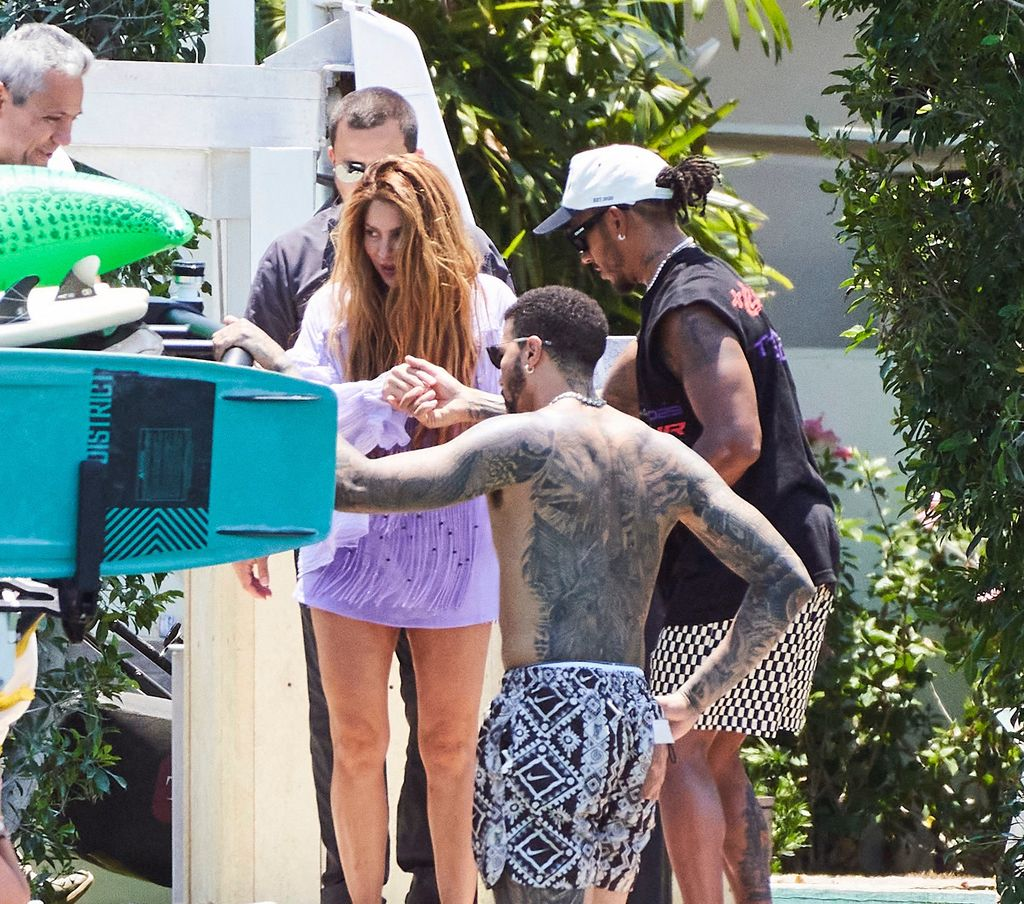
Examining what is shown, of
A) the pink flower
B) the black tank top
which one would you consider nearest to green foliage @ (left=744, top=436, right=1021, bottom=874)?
the pink flower

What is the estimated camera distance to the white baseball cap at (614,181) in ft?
13.1

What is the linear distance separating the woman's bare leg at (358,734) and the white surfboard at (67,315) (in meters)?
1.22

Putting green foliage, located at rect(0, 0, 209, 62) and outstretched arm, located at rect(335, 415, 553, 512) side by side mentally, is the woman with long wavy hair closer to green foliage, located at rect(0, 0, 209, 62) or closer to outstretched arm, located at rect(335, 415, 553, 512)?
outstretched arm, located at rect(335, 415, 553, 512)

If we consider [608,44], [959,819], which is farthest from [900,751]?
[608,44]

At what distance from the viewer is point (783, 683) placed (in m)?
3.96

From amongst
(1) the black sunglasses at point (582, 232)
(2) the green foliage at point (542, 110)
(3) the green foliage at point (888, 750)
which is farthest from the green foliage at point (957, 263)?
(3) the green foliage at point (888, 750)

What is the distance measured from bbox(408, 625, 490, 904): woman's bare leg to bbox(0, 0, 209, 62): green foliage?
4.02m

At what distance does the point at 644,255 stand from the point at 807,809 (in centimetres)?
355

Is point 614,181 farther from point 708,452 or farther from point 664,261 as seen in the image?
point 708,452

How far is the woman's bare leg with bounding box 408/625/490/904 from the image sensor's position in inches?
152

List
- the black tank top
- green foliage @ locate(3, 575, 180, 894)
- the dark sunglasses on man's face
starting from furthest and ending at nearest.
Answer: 1. green foliage @ locate(3, 575, 180, 894)
2. the dark sunglasses on man's face
3. the black tank top

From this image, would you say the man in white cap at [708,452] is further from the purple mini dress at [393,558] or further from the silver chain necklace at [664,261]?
the purple mini dress at [393,558]

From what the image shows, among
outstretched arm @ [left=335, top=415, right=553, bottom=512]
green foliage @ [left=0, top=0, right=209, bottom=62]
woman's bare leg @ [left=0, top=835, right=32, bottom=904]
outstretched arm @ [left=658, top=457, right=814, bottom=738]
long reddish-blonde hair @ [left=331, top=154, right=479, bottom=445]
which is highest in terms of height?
green foliage @ [left=0, top=0, right=209, bottom=62]

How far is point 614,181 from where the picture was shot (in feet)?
13.1
